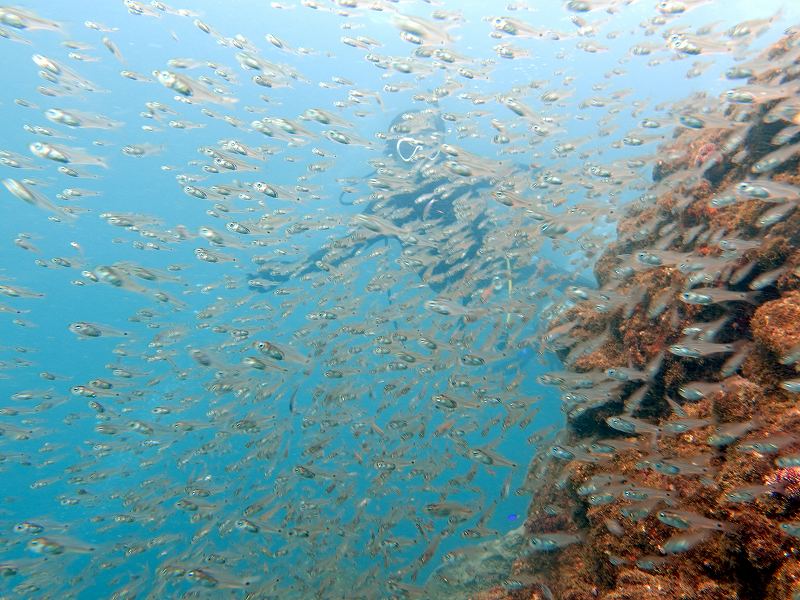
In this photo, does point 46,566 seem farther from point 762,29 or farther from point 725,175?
point 762,29

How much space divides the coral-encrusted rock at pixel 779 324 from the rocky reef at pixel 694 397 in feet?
0.04

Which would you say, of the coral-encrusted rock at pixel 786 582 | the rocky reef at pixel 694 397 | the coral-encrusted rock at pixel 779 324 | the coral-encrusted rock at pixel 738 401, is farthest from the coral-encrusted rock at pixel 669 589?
the coral-encrusted rock at pixel 779 324

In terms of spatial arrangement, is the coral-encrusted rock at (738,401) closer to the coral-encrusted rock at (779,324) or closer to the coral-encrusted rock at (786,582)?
the coral-encrusted rock at (779,324)

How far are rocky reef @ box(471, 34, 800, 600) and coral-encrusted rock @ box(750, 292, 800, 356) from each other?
0.5 inches

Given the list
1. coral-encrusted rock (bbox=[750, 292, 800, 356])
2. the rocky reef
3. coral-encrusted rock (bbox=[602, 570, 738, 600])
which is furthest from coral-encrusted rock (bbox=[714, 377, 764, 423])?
coral-encrusted rock (bbox=[602, 570, 738, 600])

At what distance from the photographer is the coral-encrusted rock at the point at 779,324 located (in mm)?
3965

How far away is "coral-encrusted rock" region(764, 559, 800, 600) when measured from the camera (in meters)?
2.65

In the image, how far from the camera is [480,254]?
14.3 m

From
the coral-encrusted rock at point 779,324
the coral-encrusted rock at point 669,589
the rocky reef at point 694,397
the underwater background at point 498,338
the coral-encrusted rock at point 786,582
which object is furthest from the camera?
the underwater background at point 498,338

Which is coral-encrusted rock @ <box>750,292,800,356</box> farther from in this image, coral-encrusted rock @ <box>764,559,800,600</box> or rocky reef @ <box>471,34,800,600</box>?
coral-encrusted rock @ <box>764,559,800,600</box>

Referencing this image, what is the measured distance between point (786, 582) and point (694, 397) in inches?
86.5

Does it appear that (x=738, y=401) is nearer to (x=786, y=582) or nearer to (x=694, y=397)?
(x=694, y=397)

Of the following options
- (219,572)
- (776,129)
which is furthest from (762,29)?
(219,572)

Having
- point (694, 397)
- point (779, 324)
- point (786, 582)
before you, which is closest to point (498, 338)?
point (694, 397)
